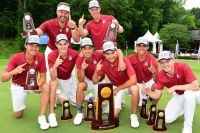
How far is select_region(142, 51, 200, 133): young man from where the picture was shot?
5293 millimetres

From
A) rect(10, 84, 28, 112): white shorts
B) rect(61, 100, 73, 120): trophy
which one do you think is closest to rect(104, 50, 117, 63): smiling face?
rect(61, 100, 73, 120): trophy

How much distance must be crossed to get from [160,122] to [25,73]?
2.56 meters

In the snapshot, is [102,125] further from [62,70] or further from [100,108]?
[62,70]

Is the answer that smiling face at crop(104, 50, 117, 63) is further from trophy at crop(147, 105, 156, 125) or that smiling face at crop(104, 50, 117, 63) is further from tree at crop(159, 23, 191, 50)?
tree at crop(159, 23, 191, 50)

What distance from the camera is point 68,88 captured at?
273 inches

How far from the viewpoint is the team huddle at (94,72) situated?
219 inches

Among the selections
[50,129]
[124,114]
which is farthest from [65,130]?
[124,114]

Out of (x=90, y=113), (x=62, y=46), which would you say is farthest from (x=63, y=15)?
(x=90, y=113)

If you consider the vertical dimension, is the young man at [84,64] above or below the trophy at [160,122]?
above

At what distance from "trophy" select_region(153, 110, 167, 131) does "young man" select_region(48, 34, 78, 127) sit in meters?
1.70

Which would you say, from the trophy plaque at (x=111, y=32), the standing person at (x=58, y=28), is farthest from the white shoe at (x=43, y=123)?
the trophy plaque at (x=111, y=32)

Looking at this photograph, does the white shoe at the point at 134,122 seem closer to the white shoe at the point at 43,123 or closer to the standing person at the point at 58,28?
the white shoe at the point at 43,123

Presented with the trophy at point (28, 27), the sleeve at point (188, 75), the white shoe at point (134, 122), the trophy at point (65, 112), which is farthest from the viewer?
the trophy at point (28, 27)

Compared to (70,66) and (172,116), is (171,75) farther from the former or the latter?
(70,66)
